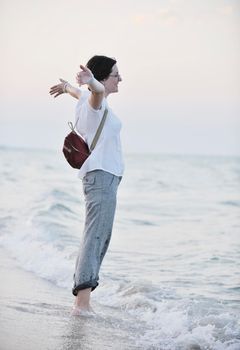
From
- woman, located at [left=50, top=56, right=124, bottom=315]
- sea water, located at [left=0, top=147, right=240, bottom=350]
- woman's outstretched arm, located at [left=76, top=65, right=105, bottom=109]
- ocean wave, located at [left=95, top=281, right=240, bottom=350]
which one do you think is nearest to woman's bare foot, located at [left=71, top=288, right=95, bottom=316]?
woman, located at [left=50, top=56, right=124, bottom=315]

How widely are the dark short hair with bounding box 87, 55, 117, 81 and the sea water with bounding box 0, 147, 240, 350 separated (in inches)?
66.0

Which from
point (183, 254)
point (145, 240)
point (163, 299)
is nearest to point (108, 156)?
point (163, 299)

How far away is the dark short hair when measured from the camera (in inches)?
189

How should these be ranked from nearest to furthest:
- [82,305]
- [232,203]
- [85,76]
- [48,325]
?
[85,76] → [48,325] → [82,305] → [232,203]

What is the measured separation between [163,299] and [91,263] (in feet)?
5.46

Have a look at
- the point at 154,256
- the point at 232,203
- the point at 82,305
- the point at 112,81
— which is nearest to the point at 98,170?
the point at 112,81

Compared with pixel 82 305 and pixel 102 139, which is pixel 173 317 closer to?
pixel 82 305

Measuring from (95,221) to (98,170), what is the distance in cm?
34

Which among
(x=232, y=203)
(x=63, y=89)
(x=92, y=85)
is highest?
(x=92, y=85)

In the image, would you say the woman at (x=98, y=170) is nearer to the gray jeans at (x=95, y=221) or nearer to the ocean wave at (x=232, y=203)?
the gray jeans at (x=95, y=221)

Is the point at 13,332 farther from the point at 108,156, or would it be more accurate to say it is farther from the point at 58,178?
the point at 58,178

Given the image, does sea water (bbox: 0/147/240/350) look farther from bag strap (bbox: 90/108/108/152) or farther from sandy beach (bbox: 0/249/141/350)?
bag strap (bbox: 90/108/108/152)

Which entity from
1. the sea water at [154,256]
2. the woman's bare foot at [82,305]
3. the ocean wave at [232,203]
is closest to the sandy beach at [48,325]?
the woman's bare foot at [82,305]

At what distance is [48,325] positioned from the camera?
467cm
